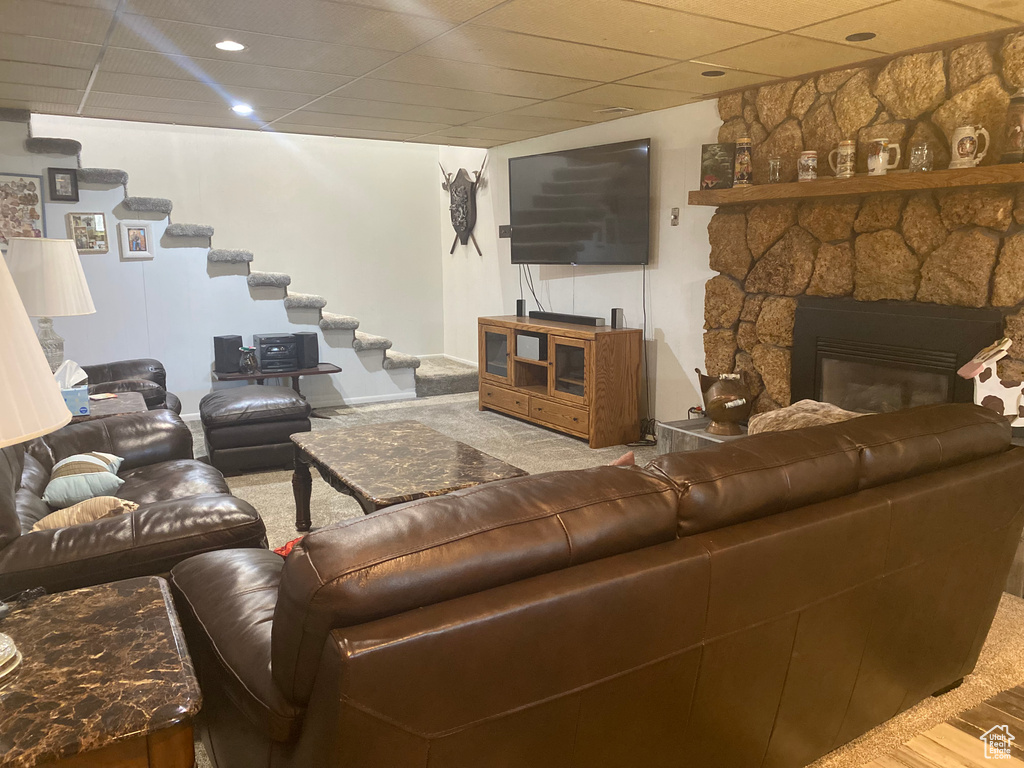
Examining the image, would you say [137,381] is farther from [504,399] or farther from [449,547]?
[449,547]

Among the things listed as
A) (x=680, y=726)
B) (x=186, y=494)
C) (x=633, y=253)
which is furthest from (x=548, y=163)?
(x=680, y=726)

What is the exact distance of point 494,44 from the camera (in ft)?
10.7

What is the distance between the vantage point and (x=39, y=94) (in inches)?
174

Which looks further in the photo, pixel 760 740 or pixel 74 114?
pixel 74 114

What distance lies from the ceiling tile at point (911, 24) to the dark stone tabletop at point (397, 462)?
223cm

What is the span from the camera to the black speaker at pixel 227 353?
19.2ft

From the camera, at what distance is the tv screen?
4938 millimetres

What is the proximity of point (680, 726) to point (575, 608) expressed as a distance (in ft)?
1.51

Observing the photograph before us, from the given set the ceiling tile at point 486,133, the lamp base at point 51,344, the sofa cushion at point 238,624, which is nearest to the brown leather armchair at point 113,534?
the sofa cushion at point 238,624

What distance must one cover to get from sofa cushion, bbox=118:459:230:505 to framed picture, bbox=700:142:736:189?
3.12 meters

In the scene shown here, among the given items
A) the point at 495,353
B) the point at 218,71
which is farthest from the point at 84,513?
the point at 495,353

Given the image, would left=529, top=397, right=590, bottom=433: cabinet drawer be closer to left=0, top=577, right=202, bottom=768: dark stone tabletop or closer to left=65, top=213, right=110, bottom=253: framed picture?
left=65, top=213, right=110, bottom=253: framed picture

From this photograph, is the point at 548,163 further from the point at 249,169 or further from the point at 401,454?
the point at 401,454

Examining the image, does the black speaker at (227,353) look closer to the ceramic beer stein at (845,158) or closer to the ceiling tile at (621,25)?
the ceiling tile at (621,25)
